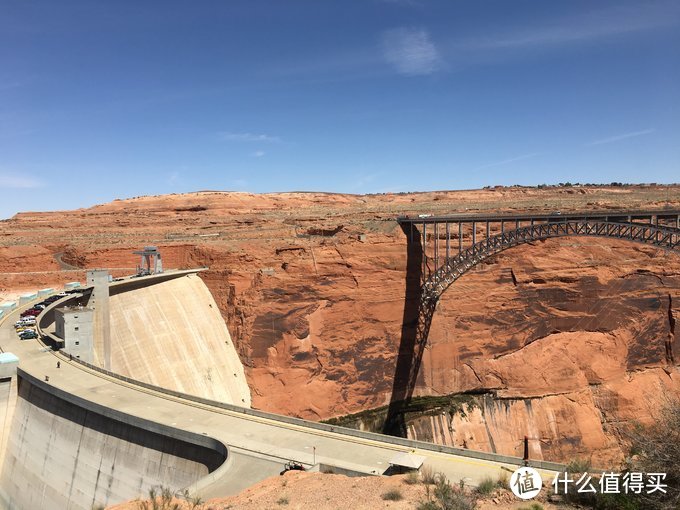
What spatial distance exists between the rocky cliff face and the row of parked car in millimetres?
8872

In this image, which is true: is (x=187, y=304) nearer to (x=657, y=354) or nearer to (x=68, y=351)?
(x=68, y=351)

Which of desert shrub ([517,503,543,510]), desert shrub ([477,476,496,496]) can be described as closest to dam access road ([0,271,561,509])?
desert shrub ([477,476,496,496])

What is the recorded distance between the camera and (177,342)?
36438 mm

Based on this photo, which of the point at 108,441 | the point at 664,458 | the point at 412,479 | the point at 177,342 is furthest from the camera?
the point at 177,342

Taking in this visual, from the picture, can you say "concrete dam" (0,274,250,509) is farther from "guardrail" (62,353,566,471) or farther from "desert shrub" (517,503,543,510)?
"desert shrub" (517,503,543,510)

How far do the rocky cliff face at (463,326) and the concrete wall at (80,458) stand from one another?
16653 mm

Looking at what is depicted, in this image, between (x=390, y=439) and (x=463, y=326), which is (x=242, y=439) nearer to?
(x=390, y=439)

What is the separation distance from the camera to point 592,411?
42625mm

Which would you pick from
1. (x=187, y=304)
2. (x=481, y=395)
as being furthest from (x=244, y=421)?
(x=481, y=395)

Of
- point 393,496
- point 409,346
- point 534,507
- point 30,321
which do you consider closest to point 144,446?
point 393,496

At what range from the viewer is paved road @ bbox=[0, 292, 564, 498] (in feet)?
55.6

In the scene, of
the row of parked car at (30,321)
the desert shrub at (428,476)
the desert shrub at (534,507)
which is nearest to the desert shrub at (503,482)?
the desert shrub at (534,507)

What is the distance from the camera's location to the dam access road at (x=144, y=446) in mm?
17625

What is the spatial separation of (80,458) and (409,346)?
26.8 m
